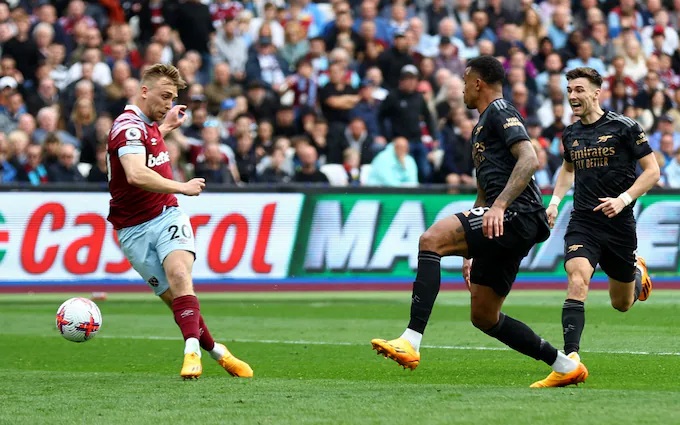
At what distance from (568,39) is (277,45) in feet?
19.5

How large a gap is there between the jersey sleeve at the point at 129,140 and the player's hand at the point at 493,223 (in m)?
2.67

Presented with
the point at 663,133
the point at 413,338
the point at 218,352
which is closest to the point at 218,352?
the point at 218,352

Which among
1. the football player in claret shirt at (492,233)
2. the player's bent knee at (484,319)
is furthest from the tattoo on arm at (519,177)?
the player's bent knee at (484,319)

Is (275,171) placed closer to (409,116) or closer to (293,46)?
(409,116)

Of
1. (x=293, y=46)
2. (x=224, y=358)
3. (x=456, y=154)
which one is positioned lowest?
(x=224, y=358)

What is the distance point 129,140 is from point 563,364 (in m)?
3.43

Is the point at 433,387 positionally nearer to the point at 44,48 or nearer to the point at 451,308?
the point at 451,308

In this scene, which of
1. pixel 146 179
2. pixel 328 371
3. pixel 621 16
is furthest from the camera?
pixel 621 16

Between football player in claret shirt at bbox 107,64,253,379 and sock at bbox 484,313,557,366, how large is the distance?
2011mm

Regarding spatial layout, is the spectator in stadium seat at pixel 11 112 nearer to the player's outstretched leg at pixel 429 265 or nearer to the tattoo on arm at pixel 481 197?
the tattoo on arm at pixel 481 197

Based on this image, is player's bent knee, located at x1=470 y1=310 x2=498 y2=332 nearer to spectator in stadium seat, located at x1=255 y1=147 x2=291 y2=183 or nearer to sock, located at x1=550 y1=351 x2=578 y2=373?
sock, located at x1=550 y1=351 x2=578 y2=373

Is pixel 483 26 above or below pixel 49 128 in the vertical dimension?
above

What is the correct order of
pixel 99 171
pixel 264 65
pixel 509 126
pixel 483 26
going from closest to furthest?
pixel 509 126
pixel 99 171
pixel 264 65
pixel 483 26

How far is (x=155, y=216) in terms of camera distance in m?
9.64
